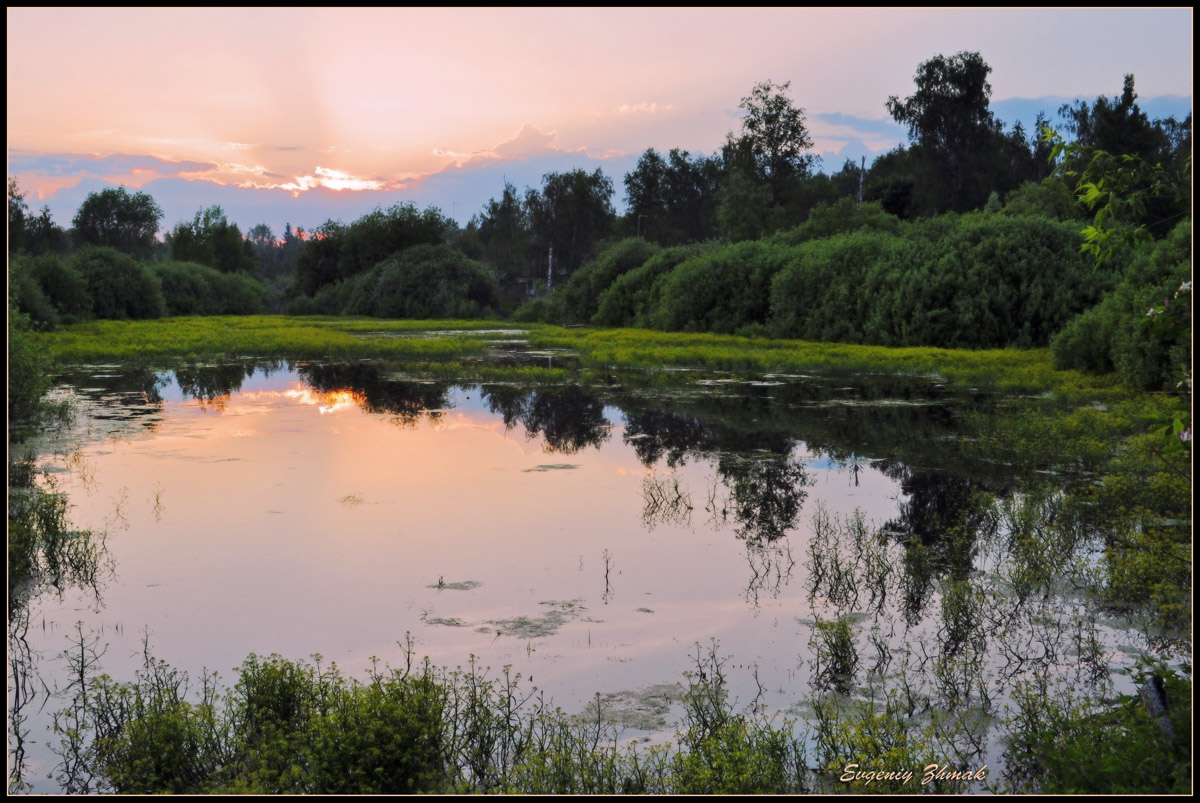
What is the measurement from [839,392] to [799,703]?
55.4 feet

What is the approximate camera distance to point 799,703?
19.9ft

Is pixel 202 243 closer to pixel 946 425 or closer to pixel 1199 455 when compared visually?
pixel 946 425

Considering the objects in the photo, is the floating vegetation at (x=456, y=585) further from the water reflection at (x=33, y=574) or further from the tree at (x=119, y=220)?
the tree at (x=119, y=220)

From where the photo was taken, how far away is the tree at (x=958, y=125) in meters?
59.0

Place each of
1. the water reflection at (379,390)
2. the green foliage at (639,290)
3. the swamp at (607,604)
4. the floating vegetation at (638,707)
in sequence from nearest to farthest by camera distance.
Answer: the swamp at (607,604) → the floating vegetation at (638,707) → the water reflection at (379,390) → the green foliage at (639,290)

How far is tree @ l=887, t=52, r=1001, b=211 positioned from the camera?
59.0 metres

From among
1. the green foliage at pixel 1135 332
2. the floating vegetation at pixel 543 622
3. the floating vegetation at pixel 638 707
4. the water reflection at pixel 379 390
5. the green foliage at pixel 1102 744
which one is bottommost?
the floating vegetation at pixel 638 707

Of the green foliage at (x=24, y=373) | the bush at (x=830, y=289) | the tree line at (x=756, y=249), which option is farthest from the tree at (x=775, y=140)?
the green foliage at (x=24, y=373)

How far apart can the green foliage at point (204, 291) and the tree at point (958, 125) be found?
48983 millimetres

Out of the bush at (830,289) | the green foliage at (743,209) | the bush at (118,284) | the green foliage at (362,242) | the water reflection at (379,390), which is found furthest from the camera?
the green foliage at (362,242)

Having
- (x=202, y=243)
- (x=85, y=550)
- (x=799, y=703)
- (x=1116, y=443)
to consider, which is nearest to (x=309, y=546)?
(x=85, y=550)

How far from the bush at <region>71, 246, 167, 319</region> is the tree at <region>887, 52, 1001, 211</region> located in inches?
1853

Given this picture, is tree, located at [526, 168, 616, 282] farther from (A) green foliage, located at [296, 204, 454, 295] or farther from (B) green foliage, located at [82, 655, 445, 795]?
(B) green foliage, located at [82, 655, 445, 795]

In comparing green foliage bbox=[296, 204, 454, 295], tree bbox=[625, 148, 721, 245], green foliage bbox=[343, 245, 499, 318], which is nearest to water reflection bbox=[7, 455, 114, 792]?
green foliage bbox=[343, 245, 499, 318]
